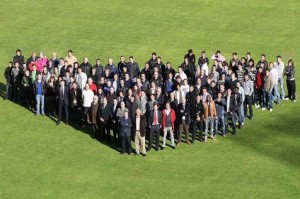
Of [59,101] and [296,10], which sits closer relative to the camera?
[59,101]

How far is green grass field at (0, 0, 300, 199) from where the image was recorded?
26312 mm

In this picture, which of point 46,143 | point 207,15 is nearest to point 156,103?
point 46,143

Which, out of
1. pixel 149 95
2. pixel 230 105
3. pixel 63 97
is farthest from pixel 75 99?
pixel 230 105

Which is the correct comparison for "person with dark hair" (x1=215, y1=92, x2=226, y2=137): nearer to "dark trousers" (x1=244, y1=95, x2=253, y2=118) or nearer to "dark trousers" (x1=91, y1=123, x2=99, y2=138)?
"dark trousers" (x1=244, y1=95, x2=253, y2=118)

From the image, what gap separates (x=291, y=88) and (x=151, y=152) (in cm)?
807

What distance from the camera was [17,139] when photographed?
30.0 metres

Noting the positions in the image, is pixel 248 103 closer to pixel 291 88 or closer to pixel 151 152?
pixel 291 88

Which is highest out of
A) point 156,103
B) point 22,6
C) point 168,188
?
point 22,6

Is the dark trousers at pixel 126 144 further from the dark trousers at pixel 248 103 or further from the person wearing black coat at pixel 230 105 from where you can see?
the dark trousers at pixel 248 103

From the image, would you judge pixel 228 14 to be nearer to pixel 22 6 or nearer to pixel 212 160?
pixel 22 6

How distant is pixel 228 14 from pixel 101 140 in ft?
A: 55.5

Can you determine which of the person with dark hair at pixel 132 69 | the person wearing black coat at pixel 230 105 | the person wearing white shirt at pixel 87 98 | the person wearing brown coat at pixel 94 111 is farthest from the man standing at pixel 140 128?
the person with dark hair at pixel 132 69

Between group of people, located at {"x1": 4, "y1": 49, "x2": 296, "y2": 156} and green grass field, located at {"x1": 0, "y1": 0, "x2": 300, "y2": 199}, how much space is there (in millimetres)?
632

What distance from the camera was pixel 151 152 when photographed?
29016 mm
